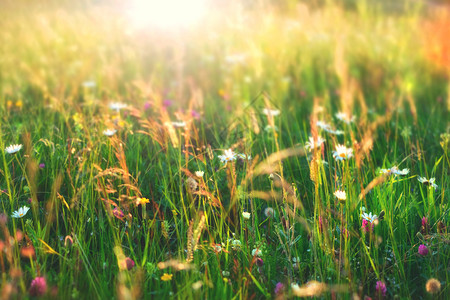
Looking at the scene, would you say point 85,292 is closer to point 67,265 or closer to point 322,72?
point 67,265

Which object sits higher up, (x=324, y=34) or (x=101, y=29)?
(x=101, y=29)

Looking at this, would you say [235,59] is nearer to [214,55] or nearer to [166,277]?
[214,55]

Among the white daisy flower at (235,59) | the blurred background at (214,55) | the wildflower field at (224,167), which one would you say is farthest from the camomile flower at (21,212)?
the white daisy flower at (235,59)

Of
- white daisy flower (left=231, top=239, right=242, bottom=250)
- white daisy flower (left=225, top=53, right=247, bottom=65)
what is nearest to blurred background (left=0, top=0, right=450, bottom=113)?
white daisy flower (left=225, top=53, right=247, bottom=65)

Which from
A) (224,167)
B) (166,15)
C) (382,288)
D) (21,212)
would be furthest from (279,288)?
(166,15)

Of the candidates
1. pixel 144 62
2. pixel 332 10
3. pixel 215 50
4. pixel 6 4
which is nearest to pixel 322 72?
pixel 215 50
